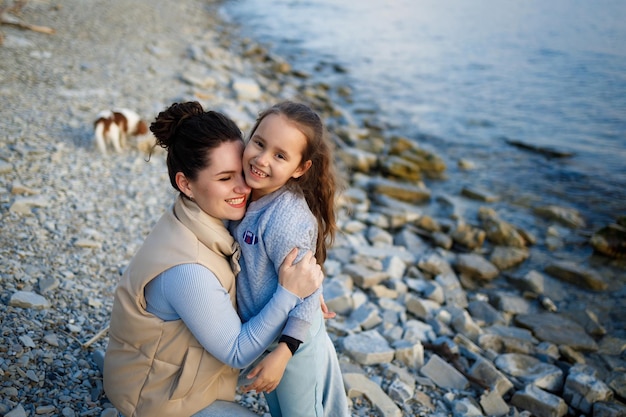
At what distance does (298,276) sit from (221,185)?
54 centimetres

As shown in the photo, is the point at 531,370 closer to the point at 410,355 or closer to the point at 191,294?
the point at 410,355

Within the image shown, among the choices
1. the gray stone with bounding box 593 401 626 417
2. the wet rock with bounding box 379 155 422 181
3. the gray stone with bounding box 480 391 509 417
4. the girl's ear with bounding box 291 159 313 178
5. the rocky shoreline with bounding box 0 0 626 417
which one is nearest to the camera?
the girl's ear with bounding box 291 159 313 178

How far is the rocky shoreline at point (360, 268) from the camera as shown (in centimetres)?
333

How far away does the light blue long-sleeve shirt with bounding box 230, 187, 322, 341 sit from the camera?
2.24 m

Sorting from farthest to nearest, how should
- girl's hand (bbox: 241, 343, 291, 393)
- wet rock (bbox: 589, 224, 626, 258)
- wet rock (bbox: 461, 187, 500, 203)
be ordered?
wet rock (bbox: 461, 187, 500, 203) < wet rock (bbox: 589, 224, 626, 258) < girl's hand (bbox: 241, 343, 291, 393)

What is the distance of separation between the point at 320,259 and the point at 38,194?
338 centimetres

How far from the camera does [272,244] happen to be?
7.37ft

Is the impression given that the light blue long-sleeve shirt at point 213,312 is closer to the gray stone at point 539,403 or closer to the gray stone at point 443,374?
the gray stone at point 443,374

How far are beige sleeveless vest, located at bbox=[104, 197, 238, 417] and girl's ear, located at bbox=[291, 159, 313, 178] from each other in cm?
44

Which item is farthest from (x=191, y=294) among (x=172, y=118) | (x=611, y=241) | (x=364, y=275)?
(x=611, y=241)

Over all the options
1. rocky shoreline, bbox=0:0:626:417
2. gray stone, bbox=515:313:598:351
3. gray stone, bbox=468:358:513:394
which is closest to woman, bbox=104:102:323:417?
rocky shoreline, bbox=0:0:626:417

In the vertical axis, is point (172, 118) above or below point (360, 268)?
above

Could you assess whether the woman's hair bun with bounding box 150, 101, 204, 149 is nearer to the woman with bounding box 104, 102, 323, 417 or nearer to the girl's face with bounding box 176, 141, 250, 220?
the woman with bounding box 104, 102, 323, 417

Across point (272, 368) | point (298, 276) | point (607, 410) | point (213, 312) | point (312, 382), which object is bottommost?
point (607, 410)
